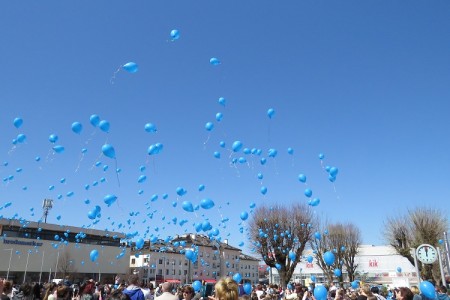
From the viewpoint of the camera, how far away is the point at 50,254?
4931cm

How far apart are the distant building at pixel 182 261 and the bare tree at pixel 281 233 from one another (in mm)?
19951

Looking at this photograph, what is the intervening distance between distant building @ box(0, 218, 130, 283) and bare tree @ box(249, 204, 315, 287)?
16833 millimetres

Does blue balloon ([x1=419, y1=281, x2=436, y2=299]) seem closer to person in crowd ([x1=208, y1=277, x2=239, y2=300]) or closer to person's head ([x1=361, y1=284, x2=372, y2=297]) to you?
person's head ([x1=361, y1=284, x2=372, y2=297])

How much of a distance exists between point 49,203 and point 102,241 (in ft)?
33.9

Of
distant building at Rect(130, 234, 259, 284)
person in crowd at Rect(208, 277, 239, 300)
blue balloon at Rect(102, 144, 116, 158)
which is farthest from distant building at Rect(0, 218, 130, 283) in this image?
person in crowd at Rect(208, 277, 239, 300)

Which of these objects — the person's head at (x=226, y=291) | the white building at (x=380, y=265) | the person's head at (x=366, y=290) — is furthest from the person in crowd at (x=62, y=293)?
the white building at (x=380, y=265)

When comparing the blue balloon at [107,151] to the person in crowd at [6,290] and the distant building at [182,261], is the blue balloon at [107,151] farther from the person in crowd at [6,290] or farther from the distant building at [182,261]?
the distant building at [182,261]

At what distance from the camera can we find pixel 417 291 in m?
8.32

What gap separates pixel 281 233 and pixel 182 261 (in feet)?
131

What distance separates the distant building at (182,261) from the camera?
2430 inches

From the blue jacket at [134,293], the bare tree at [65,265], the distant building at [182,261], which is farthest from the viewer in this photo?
the distant building at [182,261]

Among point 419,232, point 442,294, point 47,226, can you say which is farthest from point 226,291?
point 47,226

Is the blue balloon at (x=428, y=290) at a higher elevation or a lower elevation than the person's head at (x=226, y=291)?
lower

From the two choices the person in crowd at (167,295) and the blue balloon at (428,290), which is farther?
the blue balloon at (428,290)
